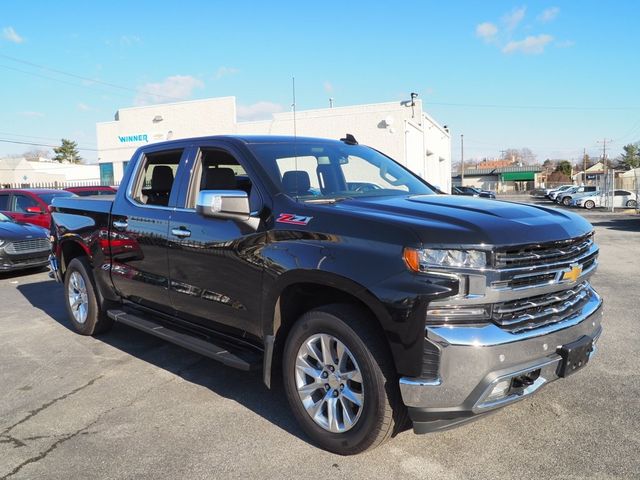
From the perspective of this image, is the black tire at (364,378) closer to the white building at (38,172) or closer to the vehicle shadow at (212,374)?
the vehicle shadow at (212,374)

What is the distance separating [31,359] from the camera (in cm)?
536

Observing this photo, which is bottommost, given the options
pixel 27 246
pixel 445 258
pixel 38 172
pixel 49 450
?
pixel 49 450

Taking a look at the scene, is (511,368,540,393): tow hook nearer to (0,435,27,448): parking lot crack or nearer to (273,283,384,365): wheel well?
(273,283,384,365): wheel well

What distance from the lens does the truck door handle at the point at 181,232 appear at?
4.26 metres

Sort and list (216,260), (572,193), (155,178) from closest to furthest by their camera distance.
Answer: (216,260) → (155,178) → (572,193)

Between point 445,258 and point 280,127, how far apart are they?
2631cm

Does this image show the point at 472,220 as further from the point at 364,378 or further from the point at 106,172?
the point at 106,172

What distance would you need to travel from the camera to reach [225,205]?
3629mm

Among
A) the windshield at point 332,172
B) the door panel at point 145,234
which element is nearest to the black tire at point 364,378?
the windshield at point 332,172

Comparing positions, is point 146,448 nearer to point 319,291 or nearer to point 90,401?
point 90,401

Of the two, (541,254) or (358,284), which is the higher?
(541,254)

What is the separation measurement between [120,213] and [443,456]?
3586 mm

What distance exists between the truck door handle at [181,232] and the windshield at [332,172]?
82 cm

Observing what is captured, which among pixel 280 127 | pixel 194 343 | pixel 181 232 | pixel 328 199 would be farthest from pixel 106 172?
pixel 328 199
